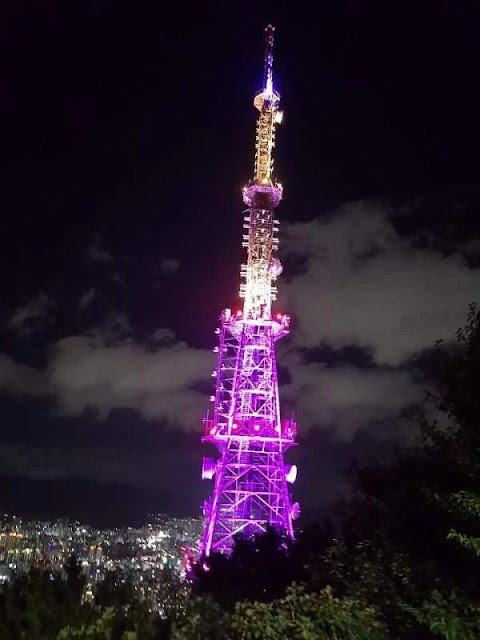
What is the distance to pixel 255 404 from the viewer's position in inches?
1148

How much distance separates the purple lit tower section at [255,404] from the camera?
Result: 27.5 m

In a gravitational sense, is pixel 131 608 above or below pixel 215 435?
below

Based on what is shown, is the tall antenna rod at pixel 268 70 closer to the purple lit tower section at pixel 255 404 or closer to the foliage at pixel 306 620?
the purple lit tower section at pixel 255 404

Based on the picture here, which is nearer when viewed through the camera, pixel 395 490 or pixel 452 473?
pixel 452 473

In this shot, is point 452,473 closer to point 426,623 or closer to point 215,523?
point 426,623

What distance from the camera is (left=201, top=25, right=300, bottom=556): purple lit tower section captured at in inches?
1081

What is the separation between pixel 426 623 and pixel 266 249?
85.2 feet

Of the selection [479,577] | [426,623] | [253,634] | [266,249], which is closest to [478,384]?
[479,577]

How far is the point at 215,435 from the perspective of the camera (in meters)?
27.8

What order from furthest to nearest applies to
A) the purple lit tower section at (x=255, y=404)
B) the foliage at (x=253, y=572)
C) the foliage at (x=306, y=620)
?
the purple lit tower section at (x=255, y=404) < the foliage at (x=253, y=572) < the foliage at (x=306, y=620)

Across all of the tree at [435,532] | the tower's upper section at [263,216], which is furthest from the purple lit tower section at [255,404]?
the tree at [435,532]

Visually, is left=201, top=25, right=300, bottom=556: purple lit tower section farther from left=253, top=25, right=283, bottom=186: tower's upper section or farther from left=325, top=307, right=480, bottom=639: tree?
left=325, top=307, right=480, bottom=639: tree

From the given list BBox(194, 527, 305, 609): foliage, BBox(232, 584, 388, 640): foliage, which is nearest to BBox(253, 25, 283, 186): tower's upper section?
BBox(194, 527, 305, 609): foliage

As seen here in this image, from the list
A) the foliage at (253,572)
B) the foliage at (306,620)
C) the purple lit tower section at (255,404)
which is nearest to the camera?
the foliage at (306,620)
